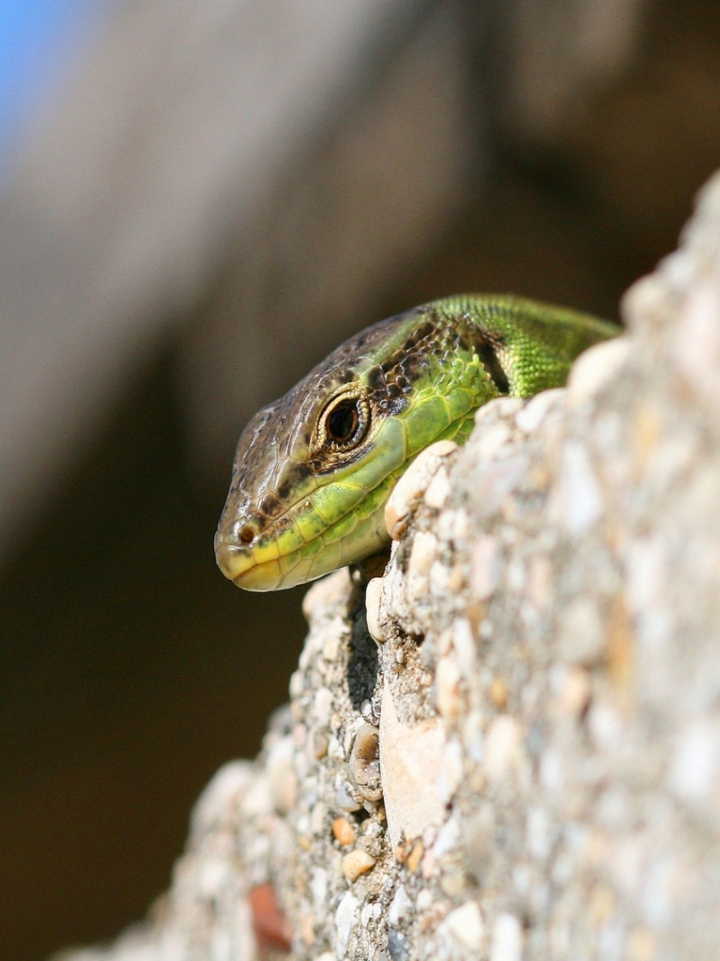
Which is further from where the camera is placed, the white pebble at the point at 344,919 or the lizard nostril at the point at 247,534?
the lizard nostril at the point at 247,534

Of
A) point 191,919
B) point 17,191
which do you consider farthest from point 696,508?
point 17,191

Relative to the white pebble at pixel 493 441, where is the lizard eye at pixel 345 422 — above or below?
below

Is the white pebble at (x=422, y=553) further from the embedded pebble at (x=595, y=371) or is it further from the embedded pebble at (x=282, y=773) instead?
the embedded pebble at (x=282, y=773)

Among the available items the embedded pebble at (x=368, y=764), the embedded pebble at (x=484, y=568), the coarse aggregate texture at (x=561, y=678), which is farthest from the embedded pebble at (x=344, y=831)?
the embedded pebble at (x=484, y=568)

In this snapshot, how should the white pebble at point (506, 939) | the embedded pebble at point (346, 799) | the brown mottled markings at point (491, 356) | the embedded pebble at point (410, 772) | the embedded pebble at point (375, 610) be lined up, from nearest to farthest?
1. the white pebble at point (506, 939)
2. the embedded pebble at point (410, 772)
3. the embedded pebble at point (375, 610)
4. the embedded pebble at point (346, 799)
5. the brown mottled markings at point (491, 356)

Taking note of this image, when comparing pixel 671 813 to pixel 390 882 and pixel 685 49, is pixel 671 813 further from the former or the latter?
pixel 685 49

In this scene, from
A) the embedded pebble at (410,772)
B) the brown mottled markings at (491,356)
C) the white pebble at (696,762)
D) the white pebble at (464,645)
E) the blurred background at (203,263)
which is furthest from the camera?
the blurred background at (203,263)
